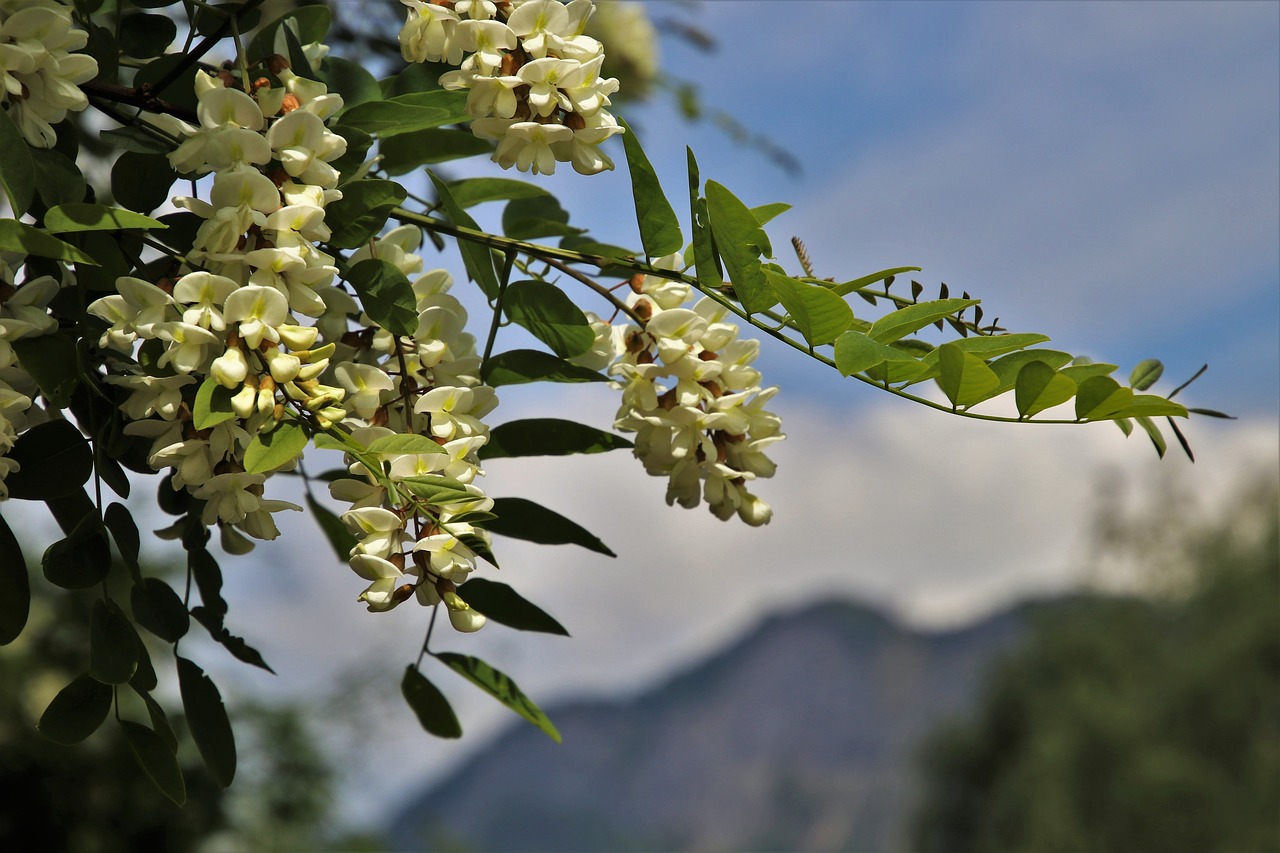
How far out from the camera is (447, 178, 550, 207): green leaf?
47cm

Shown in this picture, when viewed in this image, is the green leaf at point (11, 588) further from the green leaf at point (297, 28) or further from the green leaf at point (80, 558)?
the green leaf at point (297, 28)

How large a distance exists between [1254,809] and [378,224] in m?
5.95

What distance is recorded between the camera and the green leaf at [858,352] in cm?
35

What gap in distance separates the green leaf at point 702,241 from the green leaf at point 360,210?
93 millimetres

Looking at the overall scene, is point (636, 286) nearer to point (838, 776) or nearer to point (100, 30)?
point (100, 30)

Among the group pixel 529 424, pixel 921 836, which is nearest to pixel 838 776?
pixel 921 836

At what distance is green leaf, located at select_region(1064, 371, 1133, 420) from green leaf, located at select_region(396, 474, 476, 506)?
182 mm

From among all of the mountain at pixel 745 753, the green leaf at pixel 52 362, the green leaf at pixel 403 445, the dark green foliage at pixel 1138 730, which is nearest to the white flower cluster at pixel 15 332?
the green leaf at pixel 52 362

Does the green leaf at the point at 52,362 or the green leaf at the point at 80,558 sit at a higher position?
the green leaf at the point at 52,362

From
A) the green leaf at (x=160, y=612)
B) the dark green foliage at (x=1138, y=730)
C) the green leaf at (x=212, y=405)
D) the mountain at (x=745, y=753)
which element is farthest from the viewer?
the mountain at (x=745, y=753)

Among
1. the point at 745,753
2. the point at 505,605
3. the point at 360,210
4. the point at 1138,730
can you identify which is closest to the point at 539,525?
the point at 505,605

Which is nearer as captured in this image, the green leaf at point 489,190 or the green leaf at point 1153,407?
the green leaf at point 1153,407

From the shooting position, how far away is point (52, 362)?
1.13 feet

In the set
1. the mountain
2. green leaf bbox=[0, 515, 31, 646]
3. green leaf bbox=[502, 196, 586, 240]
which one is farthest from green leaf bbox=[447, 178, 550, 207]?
the mountain
